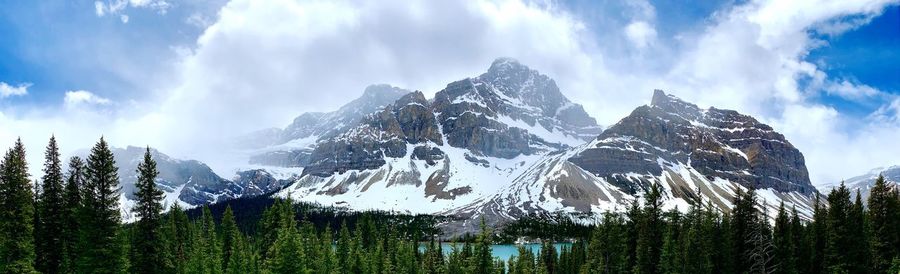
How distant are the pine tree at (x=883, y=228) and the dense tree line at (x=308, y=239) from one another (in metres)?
0.10

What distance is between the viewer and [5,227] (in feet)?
143

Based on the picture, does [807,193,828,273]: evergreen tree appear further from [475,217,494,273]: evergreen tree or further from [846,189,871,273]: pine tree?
[475,217,494,273]: evergreen tree

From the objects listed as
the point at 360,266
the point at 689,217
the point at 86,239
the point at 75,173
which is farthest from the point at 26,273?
the point at 689,217

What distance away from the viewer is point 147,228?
4447cm

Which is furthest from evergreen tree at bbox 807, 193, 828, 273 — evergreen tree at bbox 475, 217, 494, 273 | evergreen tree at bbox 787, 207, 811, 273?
evergreen tree at bbox 475, 217, 494, 273

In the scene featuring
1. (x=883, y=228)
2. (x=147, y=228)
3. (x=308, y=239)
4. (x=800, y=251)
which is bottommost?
(x=800, y=251)

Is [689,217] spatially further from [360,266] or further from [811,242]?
[360,266]

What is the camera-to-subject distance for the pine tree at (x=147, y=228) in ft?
145

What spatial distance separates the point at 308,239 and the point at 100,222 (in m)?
34.3

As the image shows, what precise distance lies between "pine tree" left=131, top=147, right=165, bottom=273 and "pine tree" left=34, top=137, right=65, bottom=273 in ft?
27.1

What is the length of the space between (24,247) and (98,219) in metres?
5.65

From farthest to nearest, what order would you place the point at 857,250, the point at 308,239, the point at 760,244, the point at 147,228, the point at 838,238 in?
the point at 308,239 → the point at 838,238 → the point at 857,250 → the point at 760,244 → the point at 147,228

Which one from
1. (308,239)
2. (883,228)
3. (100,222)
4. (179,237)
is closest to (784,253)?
(883,228)

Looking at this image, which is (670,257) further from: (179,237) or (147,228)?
(179,237)
